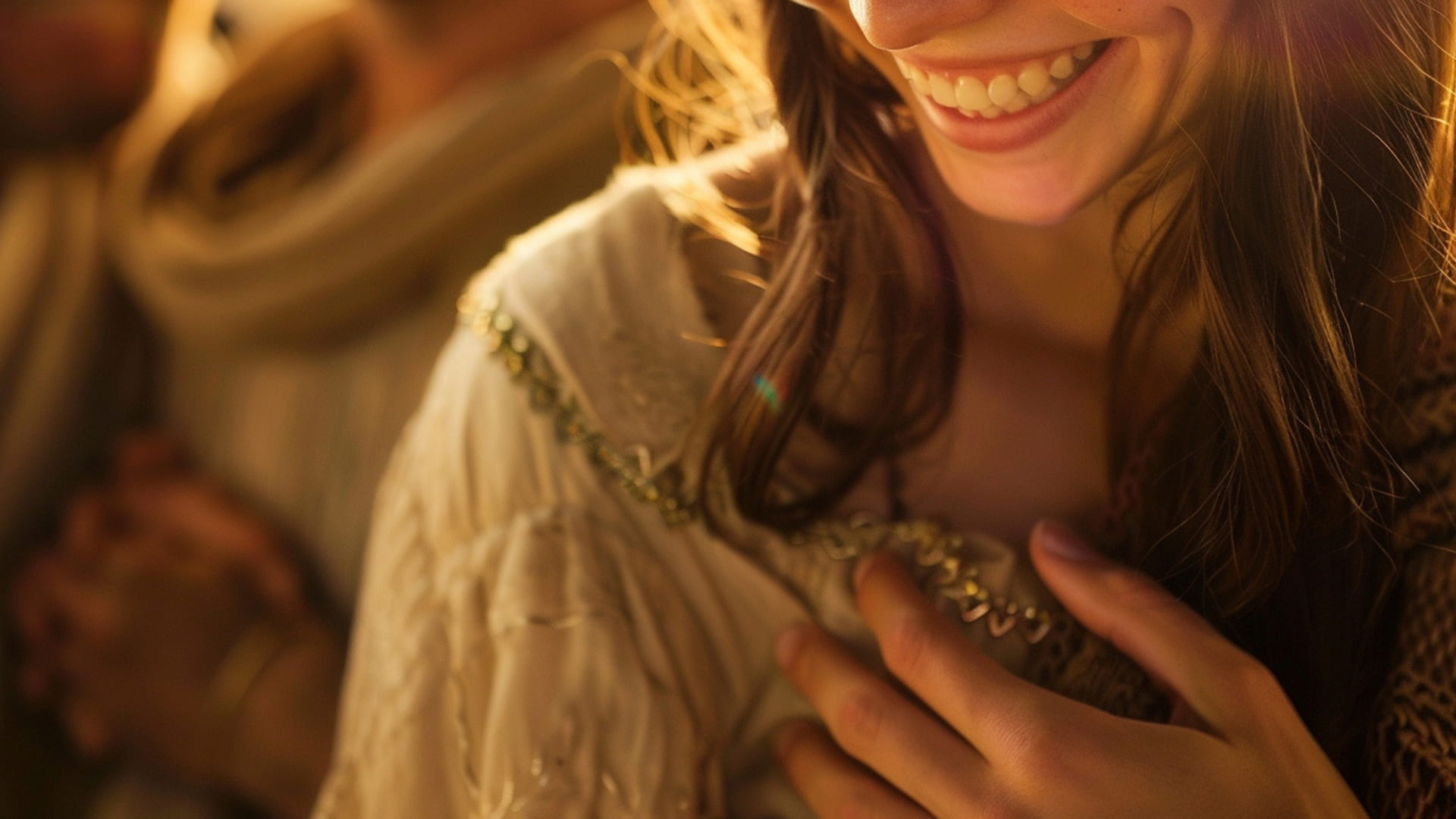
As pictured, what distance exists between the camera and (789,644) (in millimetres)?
700

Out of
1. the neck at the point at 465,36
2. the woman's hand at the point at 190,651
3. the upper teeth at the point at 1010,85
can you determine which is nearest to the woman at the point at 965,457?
the upper teeth at the point at 1010,85

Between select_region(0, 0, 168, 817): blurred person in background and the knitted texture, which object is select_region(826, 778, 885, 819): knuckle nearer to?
the knitted texture

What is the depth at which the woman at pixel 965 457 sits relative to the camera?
0.59m

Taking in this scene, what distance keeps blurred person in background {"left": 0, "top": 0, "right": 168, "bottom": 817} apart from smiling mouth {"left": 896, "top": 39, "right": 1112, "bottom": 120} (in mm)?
1077

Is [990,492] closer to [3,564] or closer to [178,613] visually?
[178,613]

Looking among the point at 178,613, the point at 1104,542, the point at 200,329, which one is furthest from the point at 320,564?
the point at 1104,542

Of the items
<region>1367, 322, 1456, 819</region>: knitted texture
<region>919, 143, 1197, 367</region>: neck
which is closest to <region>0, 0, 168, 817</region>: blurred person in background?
<region>919, 143, 1197, 367</region>: neck

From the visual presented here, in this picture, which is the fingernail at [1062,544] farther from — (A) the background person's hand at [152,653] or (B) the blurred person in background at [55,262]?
(B) the blurred person in background at [55,262]

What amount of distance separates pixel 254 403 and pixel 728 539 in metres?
0.80

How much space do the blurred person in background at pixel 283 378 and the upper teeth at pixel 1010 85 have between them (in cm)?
61

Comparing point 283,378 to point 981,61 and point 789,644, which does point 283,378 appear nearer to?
point 789,644

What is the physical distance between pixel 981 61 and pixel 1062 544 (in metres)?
0.25

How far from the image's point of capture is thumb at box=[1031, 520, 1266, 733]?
63 centimetres

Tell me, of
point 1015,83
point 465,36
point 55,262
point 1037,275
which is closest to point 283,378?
point 55,262
